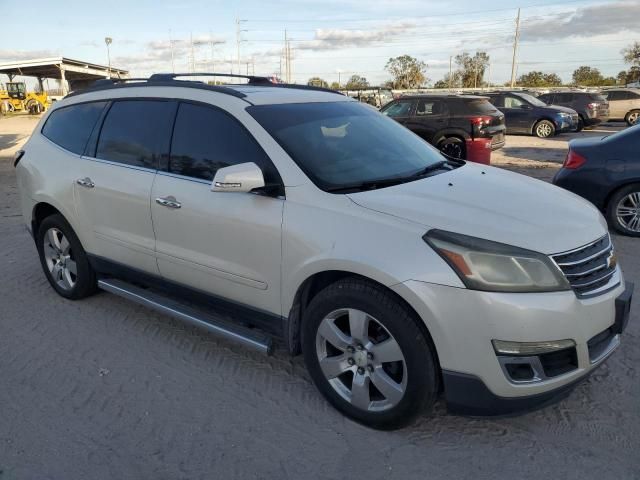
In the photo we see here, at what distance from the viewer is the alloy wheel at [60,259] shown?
14.8 ft

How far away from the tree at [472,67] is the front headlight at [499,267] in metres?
87.7

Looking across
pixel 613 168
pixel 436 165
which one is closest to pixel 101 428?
pixel 436 165

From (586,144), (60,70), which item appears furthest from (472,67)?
(586,144)

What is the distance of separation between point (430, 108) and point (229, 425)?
1219 centimetres

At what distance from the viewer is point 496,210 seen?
2.73 meters

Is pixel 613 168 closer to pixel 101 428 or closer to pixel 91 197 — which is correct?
pixel 91 197

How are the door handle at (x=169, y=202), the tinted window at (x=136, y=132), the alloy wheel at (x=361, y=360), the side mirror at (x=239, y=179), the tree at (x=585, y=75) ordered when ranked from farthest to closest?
the tree at (x=585, y=75) < the tinted window at (x=136, y=132) < the door handle at (x=169, y=202) < the side mirror at (x=239, y=179) < the alloy wheel at (x=361, y=360)

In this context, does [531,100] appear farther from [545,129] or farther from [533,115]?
[545,129]

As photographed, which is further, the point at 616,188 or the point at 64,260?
the point at 616,188

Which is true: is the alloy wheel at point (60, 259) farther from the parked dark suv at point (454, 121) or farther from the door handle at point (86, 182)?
the parked dark suv at point (454, 121)

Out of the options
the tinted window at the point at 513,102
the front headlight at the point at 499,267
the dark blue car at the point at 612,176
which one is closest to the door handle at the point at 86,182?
the front headlight at the point at 499,267

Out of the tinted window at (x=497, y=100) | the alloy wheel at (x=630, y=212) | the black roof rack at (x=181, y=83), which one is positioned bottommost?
the alloy wheel at (x=630, y=212)

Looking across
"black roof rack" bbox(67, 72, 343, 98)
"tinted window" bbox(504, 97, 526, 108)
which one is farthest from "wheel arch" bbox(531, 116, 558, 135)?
"black roof rack" bbox(67, 72, 343, 98)

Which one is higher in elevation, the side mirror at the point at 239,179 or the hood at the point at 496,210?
the side mirror at the point at 239,179
